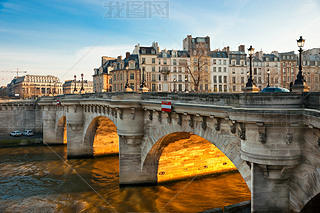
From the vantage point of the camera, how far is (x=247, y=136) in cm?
1088

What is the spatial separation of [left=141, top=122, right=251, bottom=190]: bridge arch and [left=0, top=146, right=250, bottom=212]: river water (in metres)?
2.51

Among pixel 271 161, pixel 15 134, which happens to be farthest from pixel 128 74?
pixel 271 161

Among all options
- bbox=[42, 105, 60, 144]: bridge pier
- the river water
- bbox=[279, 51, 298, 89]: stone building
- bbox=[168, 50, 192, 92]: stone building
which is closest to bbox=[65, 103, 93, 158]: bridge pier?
the river water

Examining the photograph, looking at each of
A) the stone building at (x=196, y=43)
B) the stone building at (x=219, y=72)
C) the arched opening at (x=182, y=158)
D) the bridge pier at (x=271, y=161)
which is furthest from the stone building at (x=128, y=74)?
the bridge pier at (x=271, y=161)

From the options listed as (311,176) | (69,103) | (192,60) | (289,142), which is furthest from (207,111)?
(192,60)

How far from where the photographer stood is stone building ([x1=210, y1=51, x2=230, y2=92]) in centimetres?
6669

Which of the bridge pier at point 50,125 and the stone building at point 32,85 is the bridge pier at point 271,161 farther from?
the stone building at point 32,85

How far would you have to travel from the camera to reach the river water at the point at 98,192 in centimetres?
2102

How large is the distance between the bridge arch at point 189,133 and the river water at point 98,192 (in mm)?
2515

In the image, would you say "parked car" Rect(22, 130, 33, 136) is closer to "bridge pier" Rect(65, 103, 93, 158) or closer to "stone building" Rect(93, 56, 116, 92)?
"stone building" Rect(93, 56, 116, 92)

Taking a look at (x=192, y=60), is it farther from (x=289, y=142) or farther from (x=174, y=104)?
(x=289, y=142)

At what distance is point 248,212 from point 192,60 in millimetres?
53025

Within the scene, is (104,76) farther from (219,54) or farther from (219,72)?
(219,54)

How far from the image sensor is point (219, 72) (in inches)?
2630
